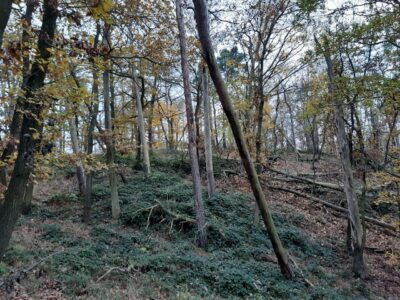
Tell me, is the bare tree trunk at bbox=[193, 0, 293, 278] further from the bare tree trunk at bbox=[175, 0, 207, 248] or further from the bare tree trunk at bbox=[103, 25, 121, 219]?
the bare tree trunk at bbox=[103, 25, 121, 219]

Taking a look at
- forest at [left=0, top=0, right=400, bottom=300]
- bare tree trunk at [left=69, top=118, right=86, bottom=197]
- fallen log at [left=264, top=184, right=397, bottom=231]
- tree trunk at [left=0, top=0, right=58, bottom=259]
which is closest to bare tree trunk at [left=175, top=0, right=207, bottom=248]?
forest at [left=0, top=0, right=400, bottom=300]

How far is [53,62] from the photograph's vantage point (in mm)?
4031

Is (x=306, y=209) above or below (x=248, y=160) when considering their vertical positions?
below

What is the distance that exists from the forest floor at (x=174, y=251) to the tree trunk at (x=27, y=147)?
864mm

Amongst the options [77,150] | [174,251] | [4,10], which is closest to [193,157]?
[174,251]

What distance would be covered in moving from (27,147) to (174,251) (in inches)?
219

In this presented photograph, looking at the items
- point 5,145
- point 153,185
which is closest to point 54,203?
point 153,185

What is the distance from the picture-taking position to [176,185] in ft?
48.9

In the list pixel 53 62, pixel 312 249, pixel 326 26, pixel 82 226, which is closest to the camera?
pixel 53 62

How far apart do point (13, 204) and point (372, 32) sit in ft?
27.4

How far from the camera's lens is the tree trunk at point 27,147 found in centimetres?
417

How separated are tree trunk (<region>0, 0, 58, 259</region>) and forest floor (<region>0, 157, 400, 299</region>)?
0.86 metres

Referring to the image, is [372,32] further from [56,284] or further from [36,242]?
[36,242]

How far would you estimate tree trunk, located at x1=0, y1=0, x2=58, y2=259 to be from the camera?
417 centimetres
